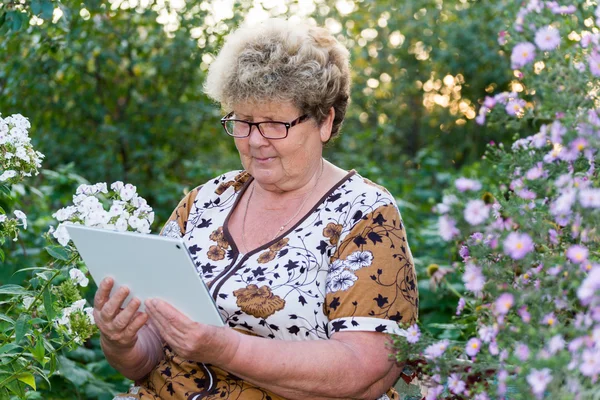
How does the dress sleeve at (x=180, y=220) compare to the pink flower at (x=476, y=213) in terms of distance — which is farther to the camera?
the dress sleeve at (x=180, y=220)

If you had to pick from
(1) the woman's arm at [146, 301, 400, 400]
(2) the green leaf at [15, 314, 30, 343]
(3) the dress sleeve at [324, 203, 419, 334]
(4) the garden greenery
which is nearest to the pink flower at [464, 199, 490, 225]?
(4) the garden greenery

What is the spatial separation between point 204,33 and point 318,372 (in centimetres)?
314

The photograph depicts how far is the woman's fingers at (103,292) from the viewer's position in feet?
6.37

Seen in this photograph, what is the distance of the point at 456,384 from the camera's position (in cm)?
151

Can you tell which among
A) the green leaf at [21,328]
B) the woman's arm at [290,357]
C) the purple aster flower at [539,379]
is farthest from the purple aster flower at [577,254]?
the green leaf at [21,328]

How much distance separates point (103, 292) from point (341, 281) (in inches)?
23.8

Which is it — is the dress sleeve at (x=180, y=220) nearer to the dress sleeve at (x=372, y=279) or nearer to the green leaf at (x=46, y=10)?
the dress sleeve at (x=372, y=279)

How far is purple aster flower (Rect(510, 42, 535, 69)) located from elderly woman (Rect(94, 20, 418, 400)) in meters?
0.74

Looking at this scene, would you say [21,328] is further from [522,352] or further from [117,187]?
[522,352]

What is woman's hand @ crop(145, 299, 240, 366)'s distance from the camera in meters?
1.82

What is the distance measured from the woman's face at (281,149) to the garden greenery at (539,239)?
2.39 ft

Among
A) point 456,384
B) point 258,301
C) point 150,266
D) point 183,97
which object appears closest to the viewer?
point 456,384

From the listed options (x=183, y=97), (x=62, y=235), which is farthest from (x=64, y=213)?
(x=183, y=97)

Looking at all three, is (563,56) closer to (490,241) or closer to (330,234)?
(490,241)
